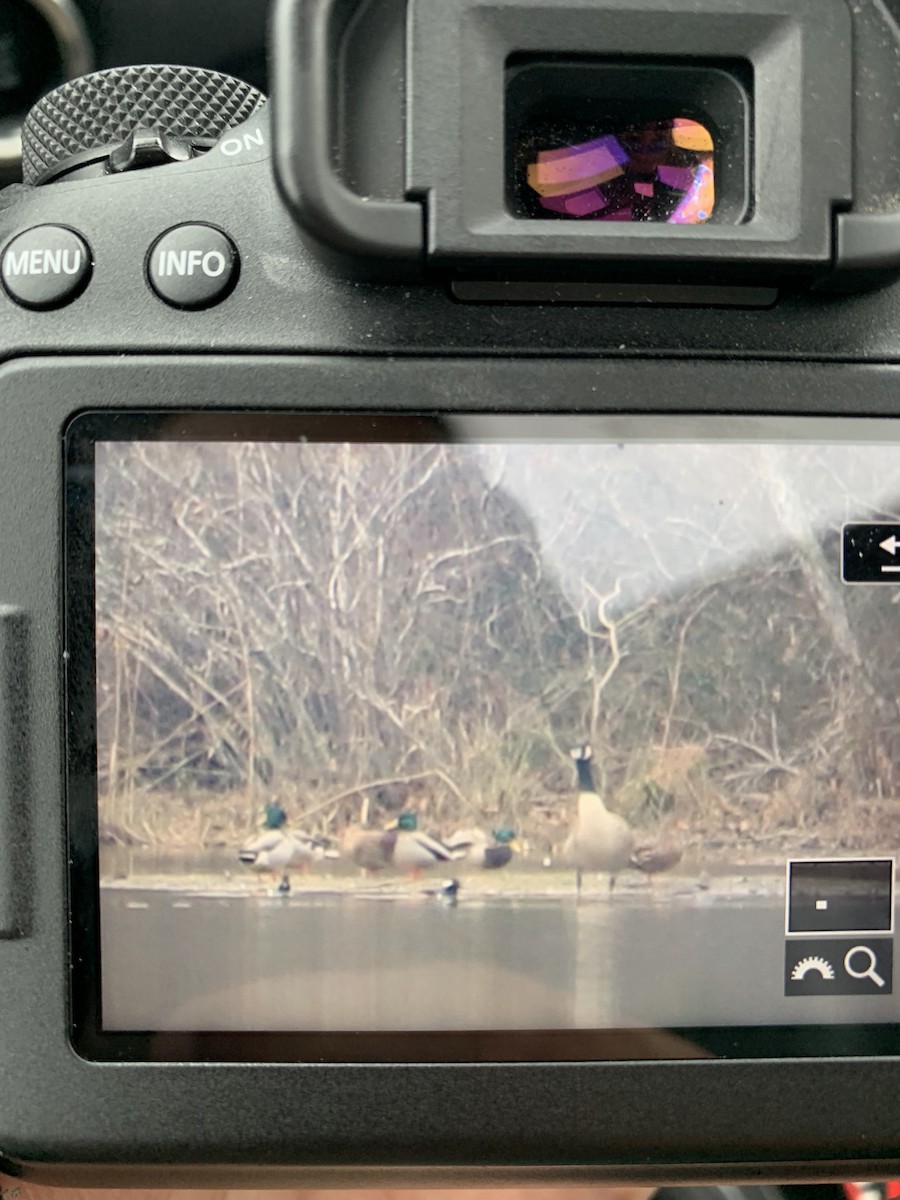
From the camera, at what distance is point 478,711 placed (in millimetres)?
299

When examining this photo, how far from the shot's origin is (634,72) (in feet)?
0.93

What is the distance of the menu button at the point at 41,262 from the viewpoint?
0.29 meters

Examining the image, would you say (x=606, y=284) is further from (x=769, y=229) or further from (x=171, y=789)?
(x=171, y=789)

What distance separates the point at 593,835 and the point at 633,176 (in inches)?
6.7

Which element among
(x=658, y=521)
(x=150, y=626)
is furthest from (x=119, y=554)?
(x=658, y=521)

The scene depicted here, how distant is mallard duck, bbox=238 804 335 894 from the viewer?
298mm

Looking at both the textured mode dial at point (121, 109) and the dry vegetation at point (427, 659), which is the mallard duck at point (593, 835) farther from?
the textured mode dial at point (121, 109)

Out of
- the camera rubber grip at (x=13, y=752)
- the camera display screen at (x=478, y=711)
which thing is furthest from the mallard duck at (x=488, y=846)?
the camera rubber grip at (x=13, y=752)

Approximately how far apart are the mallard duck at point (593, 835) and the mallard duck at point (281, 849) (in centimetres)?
6

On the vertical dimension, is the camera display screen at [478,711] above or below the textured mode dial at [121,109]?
below

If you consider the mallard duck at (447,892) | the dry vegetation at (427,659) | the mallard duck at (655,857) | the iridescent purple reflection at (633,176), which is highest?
the iridescent purple reflection at (633,176)

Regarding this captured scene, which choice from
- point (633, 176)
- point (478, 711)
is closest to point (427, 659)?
point (478, 711)

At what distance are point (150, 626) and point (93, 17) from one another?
0.23m

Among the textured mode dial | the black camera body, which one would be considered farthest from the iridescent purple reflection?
the textured mode dial
